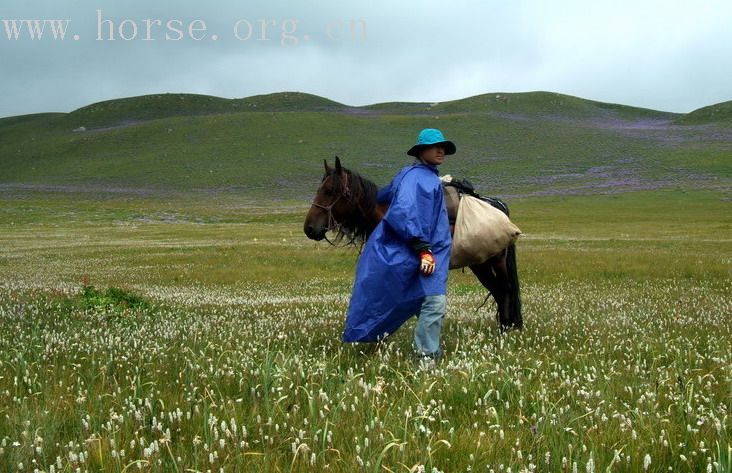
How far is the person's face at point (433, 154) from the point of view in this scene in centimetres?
747

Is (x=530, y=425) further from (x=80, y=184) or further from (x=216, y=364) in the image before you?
(x=80, y=184)

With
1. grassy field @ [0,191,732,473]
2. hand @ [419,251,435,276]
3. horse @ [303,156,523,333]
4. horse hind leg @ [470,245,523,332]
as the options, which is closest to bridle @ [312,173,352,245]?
horse @ [303,156,523,333]

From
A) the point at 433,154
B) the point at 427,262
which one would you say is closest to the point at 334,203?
the point at 433,154

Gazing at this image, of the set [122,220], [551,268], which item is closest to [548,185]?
[122,220]

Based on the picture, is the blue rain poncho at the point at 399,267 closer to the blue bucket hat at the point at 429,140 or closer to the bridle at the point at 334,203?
the blue bucket hat at the point at 429,140

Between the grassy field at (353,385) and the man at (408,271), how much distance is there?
365 mm

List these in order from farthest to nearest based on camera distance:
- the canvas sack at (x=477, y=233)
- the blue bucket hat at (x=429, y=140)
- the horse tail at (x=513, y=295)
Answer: the horse tail at (x=513, y=295) < the canvas sack at (x=477, y=233) < the blue bucket hat at (x=429, y=140)

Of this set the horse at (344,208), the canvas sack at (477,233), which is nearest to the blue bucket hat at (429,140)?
the horse at (344,208)

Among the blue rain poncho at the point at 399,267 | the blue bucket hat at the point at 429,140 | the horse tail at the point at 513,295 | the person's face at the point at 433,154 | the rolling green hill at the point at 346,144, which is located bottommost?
the horse tail at the point at 513,295

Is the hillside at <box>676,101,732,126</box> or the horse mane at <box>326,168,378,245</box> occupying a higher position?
the hillside at <box>676,101,732,126</box>

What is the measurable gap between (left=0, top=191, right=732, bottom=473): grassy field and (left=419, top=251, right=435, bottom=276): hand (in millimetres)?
994

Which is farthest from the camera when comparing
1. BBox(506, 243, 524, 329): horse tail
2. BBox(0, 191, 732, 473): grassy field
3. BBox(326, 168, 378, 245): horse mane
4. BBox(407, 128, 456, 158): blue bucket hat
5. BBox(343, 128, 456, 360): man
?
BBox(506, 243, 524, 329): horse tail

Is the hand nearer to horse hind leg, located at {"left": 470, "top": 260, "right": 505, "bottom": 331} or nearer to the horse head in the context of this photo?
the horse head

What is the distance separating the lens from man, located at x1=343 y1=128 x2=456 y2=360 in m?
7.02
